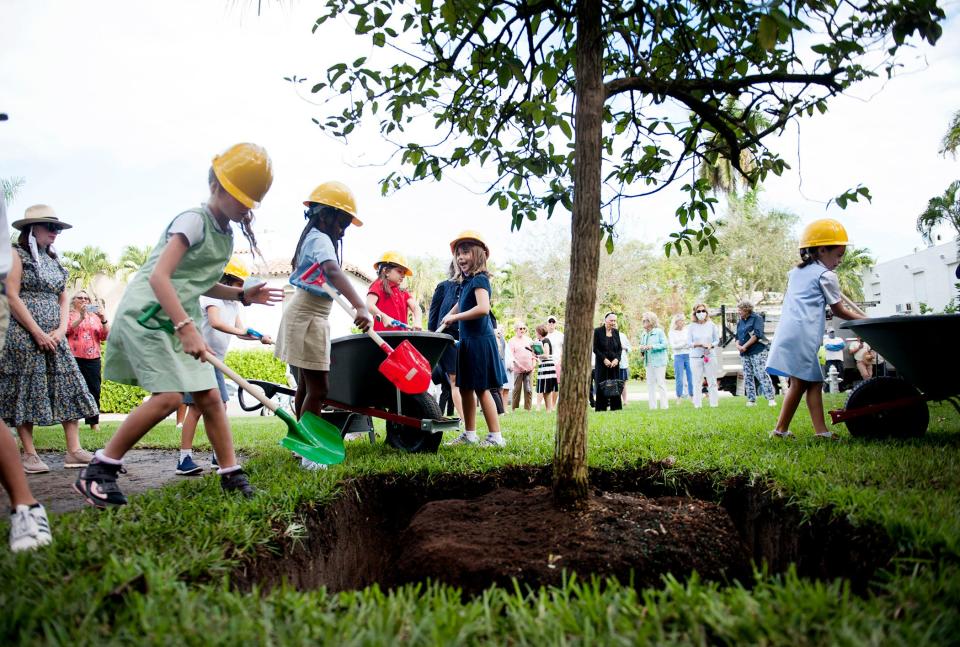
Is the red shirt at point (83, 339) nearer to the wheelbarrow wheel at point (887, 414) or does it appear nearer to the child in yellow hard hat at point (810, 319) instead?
the child in yellow hard hat at point (810, 319)

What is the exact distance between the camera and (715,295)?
125ft

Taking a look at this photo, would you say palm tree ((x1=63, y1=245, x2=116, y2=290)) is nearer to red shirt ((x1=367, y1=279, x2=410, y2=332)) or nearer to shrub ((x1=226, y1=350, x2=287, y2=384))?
shrub ((x1=226, y1=350, x2=287, y2=384))

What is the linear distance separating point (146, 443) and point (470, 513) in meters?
5.27

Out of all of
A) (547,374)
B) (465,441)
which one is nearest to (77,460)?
(465,441)

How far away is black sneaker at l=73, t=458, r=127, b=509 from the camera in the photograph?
112 inches

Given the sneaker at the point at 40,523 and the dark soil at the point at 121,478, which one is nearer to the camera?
the sneaker at the point at 40,523

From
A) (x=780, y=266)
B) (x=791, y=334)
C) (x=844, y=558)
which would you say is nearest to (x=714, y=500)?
(x=844, y=558)

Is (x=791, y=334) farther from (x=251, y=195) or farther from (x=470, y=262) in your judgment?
(x=251, y=195)

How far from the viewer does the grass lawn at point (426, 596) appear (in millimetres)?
1487

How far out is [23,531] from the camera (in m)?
2.31

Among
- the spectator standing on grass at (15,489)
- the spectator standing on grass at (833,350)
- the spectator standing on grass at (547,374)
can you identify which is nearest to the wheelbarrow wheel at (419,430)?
the spectator standing on grass at (15,489)

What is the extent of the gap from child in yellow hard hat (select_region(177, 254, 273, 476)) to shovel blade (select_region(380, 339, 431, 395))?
988 millimetres

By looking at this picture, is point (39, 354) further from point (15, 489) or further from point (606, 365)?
point (606, 365)

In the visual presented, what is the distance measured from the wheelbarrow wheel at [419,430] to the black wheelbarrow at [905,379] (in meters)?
3.10
